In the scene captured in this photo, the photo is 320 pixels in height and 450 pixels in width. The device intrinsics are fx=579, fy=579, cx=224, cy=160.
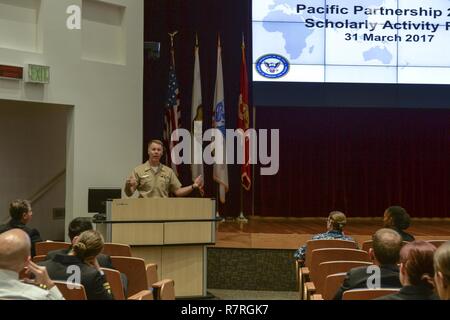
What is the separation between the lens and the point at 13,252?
7.25 ft

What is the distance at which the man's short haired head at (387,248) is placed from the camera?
2924 millimetres

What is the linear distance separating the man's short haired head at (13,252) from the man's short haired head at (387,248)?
171 centimetres

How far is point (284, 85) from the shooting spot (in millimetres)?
9398

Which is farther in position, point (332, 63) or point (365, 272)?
point (332, 63)

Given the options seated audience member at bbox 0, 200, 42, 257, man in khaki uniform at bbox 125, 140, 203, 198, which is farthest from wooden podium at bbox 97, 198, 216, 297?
seated audience member at bbox 0, 200, 42, 257

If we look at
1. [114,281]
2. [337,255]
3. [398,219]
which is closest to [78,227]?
[114,281]

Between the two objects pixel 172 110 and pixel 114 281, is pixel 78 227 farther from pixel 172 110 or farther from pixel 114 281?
pixel 172 110

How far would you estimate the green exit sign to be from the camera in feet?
22.6

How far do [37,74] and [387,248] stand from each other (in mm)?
5296

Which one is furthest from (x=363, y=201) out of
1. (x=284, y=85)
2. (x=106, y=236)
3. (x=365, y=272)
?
(x=365, y=272)

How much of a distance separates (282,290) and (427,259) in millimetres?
4535
